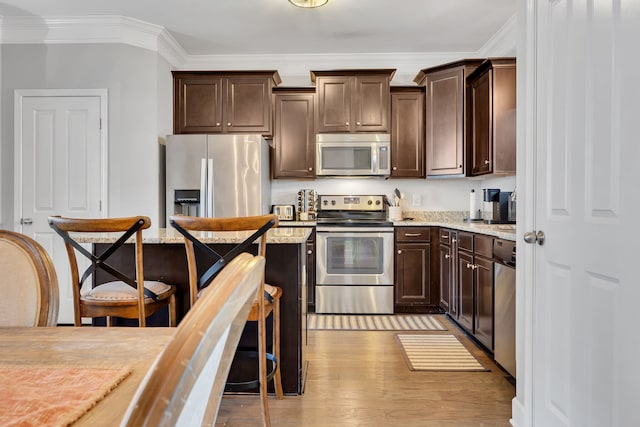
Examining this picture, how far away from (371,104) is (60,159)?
3.01 meters

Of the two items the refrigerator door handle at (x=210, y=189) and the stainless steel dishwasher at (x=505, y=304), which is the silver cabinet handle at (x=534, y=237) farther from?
the refrigerator door handle at (x=210, y=189)

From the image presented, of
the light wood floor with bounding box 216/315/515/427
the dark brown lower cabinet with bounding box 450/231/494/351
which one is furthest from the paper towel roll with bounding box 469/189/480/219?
the light wood floor with bounding box 216/315/515/427

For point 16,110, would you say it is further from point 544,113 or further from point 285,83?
point 544,113

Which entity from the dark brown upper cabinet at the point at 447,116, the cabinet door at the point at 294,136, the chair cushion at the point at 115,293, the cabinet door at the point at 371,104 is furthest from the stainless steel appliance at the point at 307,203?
the chair cushion at the point at 115,293

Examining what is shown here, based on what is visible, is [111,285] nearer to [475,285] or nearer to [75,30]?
[475,285]

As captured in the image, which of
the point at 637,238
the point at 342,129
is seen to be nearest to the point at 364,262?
the point at 342,129

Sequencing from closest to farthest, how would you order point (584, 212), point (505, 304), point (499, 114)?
point (584, 212), point (505, 304), point (499, 114)

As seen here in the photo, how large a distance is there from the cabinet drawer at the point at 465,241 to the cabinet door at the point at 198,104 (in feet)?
8.56

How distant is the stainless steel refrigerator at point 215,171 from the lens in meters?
3.79

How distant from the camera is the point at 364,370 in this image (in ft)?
8.46

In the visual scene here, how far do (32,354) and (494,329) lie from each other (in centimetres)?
254

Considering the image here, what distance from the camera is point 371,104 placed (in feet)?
13.7

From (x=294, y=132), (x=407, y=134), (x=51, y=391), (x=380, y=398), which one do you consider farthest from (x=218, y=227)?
(x=407, y=134)

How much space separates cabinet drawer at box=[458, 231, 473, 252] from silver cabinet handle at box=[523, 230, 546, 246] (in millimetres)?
1350
